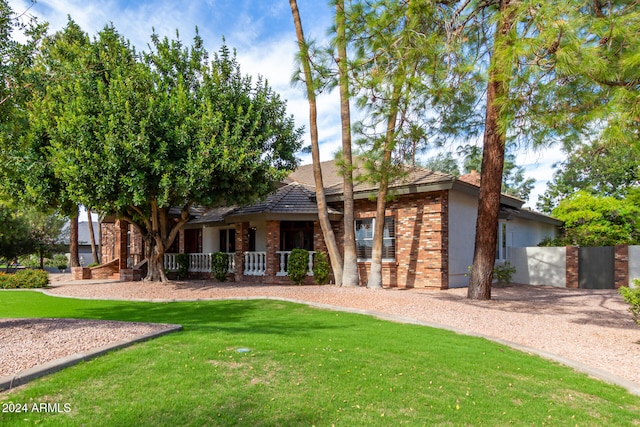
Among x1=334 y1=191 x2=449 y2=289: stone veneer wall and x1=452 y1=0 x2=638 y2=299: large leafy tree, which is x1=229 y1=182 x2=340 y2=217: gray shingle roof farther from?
x1=452 y1=0 x2=638 y2=299: large leafy tree

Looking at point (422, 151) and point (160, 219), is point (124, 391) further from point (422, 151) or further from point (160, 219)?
point (160, 219)

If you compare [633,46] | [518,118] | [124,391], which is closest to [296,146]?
[518,118]

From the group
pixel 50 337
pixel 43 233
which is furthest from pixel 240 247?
pixel 43 233

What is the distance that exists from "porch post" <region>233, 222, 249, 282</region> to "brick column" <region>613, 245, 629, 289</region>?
15506mm

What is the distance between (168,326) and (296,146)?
10302 millimetres

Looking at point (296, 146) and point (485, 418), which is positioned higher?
point (296, 146)

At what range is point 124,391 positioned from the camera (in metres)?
4.19

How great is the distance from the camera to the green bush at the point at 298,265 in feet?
54.4

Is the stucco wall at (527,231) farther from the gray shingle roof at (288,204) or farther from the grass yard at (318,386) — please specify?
the grass yard at (318,386)

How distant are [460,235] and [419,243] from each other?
2109 mm

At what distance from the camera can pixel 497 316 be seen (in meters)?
9.71

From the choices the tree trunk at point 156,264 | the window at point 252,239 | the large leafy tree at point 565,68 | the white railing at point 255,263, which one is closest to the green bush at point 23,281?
the tree trunk at point 156,264

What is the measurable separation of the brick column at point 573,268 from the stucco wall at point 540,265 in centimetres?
16

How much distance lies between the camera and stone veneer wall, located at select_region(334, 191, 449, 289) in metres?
15.4
